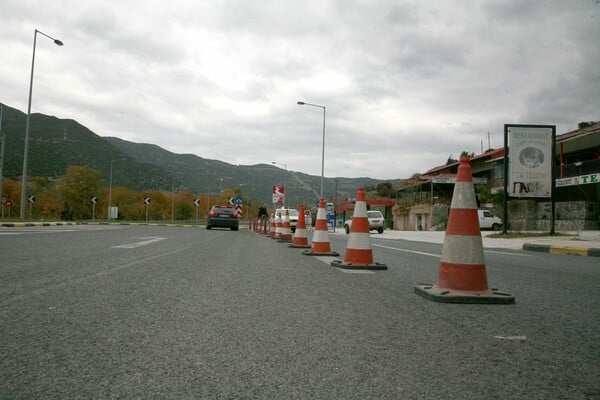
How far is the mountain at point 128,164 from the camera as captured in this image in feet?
357

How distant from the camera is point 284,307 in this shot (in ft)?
13.6

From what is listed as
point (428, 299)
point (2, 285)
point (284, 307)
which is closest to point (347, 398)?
point (284, 307)

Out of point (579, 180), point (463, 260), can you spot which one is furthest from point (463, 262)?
point (579, 180)

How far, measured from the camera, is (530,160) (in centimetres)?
2130

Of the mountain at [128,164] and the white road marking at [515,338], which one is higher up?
the mountain at [128,164]

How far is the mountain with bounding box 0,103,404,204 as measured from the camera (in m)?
109

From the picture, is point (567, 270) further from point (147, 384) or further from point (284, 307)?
point (147, 384)

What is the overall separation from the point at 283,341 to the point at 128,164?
449 ft

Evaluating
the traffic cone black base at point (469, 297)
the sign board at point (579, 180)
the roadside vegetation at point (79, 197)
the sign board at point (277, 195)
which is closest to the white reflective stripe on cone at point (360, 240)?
the traffic cone black base at point (469, 297)

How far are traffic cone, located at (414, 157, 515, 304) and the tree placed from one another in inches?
3949

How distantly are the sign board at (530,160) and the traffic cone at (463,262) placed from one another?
57.2ft

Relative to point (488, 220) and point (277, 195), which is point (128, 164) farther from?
point (488, 220)

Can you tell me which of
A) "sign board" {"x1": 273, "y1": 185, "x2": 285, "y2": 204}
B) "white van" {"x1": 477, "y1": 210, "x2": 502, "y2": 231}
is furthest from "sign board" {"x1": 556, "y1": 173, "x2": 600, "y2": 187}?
"sign board" {"x1": 273, "y1": 185, "x2": 285, "y2": 204}

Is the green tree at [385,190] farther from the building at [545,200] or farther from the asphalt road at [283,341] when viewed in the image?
the asphalt road at [283,341]
